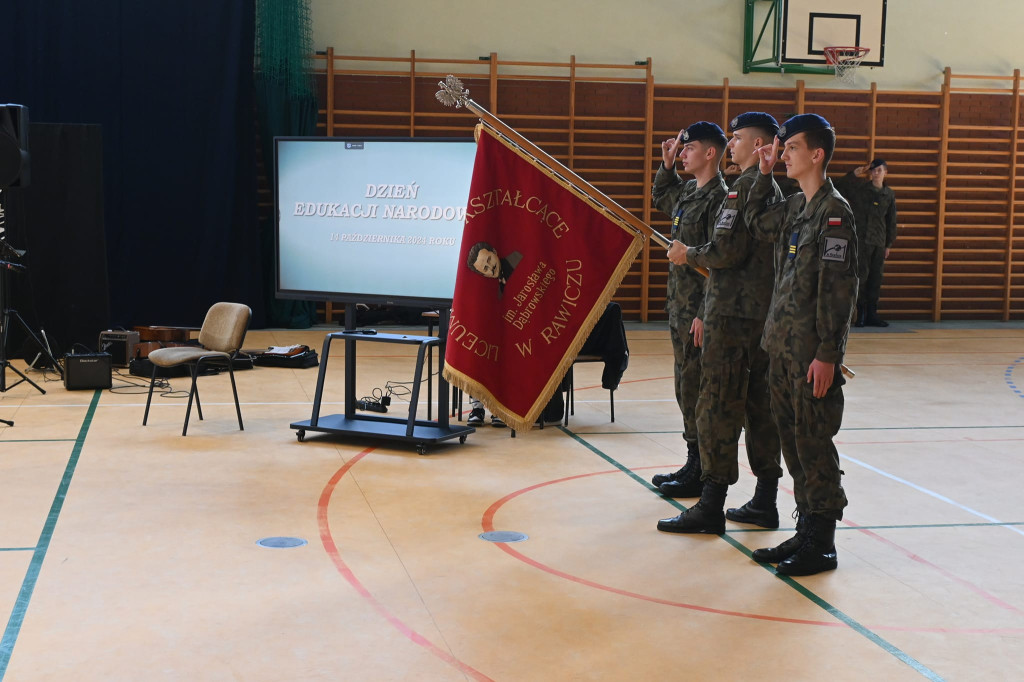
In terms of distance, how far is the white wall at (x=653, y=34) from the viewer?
12141mm

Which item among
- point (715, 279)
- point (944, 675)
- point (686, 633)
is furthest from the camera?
point (715, 279)

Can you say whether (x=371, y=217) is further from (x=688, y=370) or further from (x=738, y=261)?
(x=738, y=261)

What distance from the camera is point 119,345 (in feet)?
29.4

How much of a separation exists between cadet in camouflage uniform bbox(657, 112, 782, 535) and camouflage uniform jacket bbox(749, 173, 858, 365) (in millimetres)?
331

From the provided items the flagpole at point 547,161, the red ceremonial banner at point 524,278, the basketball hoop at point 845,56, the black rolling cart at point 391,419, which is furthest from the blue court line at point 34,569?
the basketball hoop at point 845,56

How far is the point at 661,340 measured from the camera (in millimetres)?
11336

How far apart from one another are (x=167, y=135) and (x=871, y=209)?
8.09 metres

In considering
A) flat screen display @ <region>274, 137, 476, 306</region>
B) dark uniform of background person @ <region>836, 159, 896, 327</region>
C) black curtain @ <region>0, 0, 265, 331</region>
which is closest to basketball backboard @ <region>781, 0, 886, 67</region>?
dark uniform of background person @ <region>836, 159, 896, 327</region>

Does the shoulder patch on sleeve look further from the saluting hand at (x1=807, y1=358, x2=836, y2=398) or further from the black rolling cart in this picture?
the black rolling cart

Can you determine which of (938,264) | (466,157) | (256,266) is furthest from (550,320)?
(938,264)

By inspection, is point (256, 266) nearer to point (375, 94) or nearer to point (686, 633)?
point (375, 94)

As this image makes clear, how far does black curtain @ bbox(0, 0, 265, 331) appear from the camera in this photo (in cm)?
1093

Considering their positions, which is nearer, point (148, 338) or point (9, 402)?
point (9, 402)

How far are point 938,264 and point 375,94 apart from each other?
7.35m
